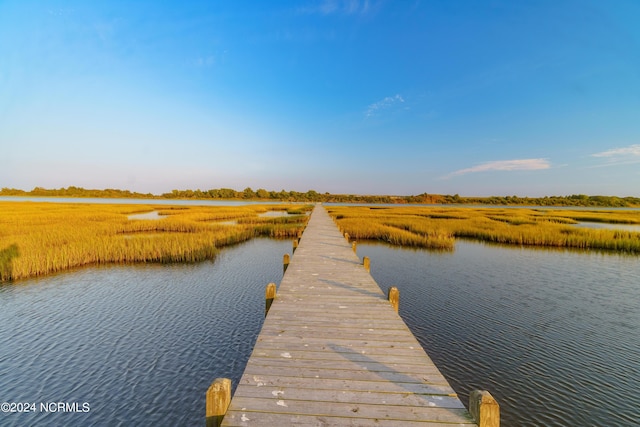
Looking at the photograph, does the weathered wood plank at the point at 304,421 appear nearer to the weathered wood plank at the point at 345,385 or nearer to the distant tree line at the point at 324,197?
the weathered wood plank at the point at 345,385

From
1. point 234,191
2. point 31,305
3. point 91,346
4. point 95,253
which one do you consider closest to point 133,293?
point 31,305

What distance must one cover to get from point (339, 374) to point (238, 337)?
20.1ft

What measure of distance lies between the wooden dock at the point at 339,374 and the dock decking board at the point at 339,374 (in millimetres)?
13

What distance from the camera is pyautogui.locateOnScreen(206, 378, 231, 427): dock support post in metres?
3.35

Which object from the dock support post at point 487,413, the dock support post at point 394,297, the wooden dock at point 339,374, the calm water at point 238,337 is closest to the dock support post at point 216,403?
the wooden dock at point 339,374

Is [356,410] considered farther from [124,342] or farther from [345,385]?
[124,342]

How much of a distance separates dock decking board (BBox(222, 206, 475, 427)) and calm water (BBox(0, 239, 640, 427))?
105 inches

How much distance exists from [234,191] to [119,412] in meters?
161

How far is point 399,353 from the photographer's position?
525cm

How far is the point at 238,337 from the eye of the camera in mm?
9461

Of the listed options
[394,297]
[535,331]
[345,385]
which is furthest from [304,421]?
[535,331]

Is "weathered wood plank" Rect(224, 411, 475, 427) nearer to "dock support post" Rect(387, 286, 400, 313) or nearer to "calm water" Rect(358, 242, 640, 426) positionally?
"dock support post" Rect(387, 286, 400, 313)

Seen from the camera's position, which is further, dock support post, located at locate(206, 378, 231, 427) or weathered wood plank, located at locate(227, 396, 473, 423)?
weathered wood plank, located at locate(227, 396, 473, 423)

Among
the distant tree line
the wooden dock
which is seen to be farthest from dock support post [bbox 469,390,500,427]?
the distant tree line
